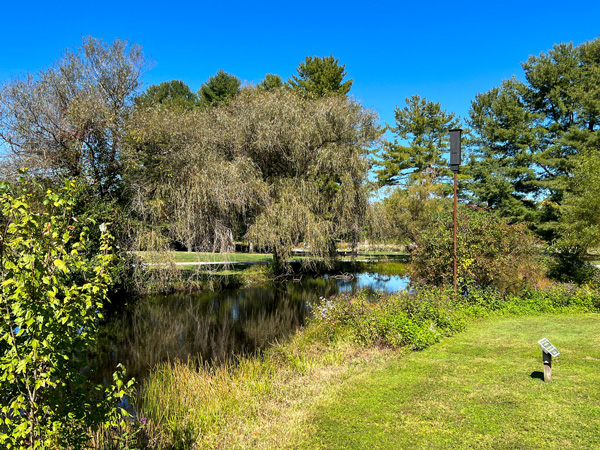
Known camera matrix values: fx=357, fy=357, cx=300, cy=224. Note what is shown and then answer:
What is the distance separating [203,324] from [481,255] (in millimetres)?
7521

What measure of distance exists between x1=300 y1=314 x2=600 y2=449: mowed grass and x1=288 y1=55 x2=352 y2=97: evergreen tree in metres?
26.9

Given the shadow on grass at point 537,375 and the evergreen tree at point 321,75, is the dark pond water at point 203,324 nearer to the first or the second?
the shadow on grass at point 537,375

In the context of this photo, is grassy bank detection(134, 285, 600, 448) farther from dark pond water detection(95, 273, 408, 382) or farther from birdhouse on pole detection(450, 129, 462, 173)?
birdhouse on pole detection(450, 129, 462, 173)

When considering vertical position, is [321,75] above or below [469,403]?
above

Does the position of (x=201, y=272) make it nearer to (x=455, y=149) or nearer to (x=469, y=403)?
(x=455, y=149)

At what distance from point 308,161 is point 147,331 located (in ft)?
31.8

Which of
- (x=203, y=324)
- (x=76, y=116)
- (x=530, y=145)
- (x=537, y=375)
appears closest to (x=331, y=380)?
(x=537, y=375)

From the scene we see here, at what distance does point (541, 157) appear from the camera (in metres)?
21.3

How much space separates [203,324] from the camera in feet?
31.6

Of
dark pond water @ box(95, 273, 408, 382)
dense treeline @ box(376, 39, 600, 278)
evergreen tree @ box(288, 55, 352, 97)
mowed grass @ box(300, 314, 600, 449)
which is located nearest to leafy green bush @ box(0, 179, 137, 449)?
mowed grass @ box(300, 314, 600, 449)

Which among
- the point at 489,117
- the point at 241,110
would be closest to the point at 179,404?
the point at 241,110

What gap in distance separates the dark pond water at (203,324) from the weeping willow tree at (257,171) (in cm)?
198

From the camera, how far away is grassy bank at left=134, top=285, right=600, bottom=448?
149 inches

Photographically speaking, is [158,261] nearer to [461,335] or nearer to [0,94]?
[0,94]
